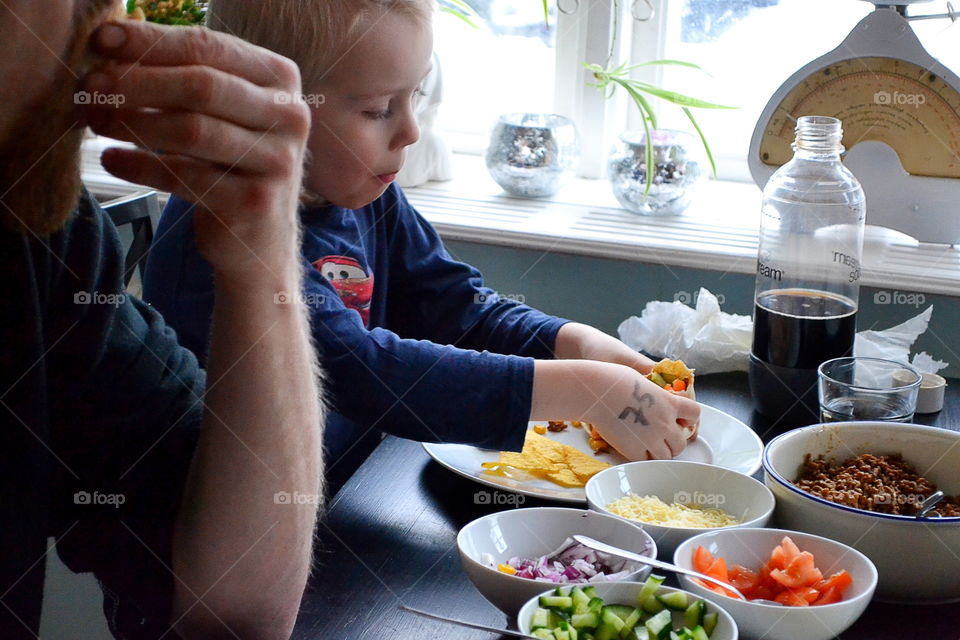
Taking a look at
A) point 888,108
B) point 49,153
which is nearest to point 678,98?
point 888,108

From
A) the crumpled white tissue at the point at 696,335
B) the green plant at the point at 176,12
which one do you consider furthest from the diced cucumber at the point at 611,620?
the green plant at the point at 176,12

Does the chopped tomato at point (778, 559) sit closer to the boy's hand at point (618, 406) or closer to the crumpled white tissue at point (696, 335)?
the boy's hand at point (618, 406)

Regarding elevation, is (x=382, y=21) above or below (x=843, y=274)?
above

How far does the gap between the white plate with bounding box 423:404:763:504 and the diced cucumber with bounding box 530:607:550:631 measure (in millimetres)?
280

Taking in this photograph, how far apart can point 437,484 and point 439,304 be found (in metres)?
0.51

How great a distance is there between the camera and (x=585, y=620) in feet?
2.52

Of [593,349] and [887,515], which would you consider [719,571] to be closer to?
[887,515]

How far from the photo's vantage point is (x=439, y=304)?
5.21 ft

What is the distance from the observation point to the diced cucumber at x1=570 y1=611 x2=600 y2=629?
767 mm

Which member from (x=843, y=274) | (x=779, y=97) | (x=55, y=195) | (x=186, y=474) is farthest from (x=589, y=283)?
(x=55, y=195)

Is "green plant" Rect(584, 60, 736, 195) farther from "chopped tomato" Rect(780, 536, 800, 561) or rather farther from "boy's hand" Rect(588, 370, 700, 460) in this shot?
"chopped tomato" Rect(780, 536, 800, 561)

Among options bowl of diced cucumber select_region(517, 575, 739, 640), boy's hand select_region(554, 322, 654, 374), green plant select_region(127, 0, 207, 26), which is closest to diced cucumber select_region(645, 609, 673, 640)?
bowl of diced cucumber select_region(517, 575, 739, 640)

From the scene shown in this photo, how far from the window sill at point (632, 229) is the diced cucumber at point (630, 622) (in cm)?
123

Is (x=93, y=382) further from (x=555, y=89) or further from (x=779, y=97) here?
(x=555, y=89)
